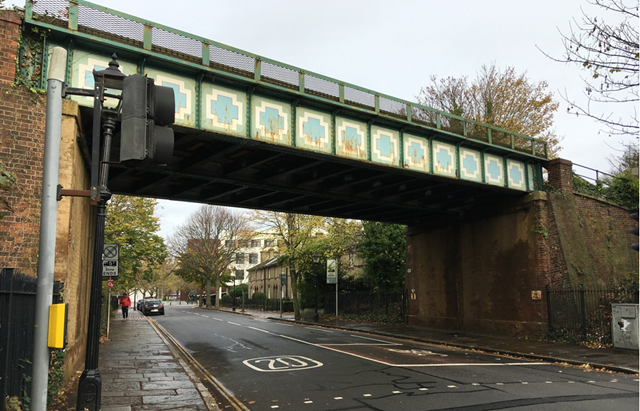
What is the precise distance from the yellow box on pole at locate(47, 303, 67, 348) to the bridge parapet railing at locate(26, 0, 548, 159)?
27.6 feet

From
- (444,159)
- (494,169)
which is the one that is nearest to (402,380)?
(444,159)

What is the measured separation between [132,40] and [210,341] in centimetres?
1211

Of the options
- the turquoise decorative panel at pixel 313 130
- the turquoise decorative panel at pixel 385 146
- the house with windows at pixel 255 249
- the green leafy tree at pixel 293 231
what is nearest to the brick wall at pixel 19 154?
the turquoise decorative panel at pixel 313 130

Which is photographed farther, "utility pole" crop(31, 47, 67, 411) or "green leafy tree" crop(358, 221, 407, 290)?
"green leafy tree" crop(358, 221, 407, 290)

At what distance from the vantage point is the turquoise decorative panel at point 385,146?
53.1 feet

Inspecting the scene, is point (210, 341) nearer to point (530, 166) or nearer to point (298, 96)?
point (298, 96)

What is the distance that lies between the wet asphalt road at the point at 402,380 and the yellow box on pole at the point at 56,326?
4777 mm

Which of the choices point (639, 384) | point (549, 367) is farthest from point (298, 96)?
point (639, 384)

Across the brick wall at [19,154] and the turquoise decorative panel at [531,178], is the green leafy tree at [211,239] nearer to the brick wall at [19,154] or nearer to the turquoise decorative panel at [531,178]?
the turquoise decorative panel at [531,178]

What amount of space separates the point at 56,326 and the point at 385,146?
13590 millimetres

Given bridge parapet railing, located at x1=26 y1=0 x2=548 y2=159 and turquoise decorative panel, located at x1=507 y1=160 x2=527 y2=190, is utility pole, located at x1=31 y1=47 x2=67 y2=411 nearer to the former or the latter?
bridge parapet railing, located at x1=26 y1=0 x2=548 y2=159

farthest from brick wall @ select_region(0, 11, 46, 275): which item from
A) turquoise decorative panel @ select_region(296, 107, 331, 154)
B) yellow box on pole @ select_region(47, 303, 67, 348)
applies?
turquoise decorative panel @ select_region(296, 107, 331, 154)

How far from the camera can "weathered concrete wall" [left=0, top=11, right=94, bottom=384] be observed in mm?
8859

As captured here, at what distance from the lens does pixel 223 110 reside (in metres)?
13.1
